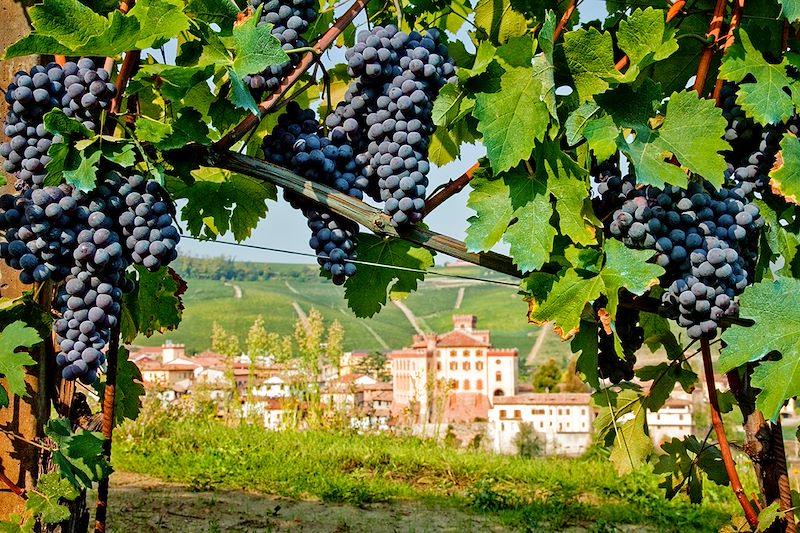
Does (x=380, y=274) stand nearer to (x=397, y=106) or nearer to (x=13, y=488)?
(x=397, y=106)

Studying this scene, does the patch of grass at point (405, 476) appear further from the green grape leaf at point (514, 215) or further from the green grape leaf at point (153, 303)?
the green grape leaf at point (514, 215)

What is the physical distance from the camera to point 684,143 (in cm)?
148

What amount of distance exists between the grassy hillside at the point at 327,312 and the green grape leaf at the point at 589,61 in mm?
45261

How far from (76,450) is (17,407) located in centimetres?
24

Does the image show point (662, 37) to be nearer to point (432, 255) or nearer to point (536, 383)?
point (432, 255)

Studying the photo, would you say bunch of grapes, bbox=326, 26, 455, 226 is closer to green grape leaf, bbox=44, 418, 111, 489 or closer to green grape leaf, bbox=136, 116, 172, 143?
green grape leaf, bbox=136, 116, 172, 143

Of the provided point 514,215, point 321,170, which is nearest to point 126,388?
point 321,170

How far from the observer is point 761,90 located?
1546mm

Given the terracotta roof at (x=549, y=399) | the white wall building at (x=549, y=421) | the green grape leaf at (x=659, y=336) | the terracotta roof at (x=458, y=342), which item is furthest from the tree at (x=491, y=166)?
the terracotta roof at (x=458, y=342)

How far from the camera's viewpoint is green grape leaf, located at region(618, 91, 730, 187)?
1.44m

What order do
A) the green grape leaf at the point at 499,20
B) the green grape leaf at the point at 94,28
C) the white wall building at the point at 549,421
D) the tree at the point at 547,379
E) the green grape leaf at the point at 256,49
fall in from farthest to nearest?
the tree at the point at 547,379 → the white wall building at the point at 549,421 → the green grape leaf at the point at 499,20 → the green grape leaf at the point at 256,49 → the green grape leaf at the point at 94,28

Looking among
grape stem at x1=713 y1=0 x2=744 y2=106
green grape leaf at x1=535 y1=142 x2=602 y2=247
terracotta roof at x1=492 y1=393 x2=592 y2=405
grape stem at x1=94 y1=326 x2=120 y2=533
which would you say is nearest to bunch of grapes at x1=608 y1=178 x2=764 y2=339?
green grape leaf at x1=535 y1=142 x2=602 y2=247

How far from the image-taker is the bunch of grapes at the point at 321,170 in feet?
5.16

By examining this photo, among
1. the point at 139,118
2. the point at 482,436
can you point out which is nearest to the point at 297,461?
the point at 482,436
